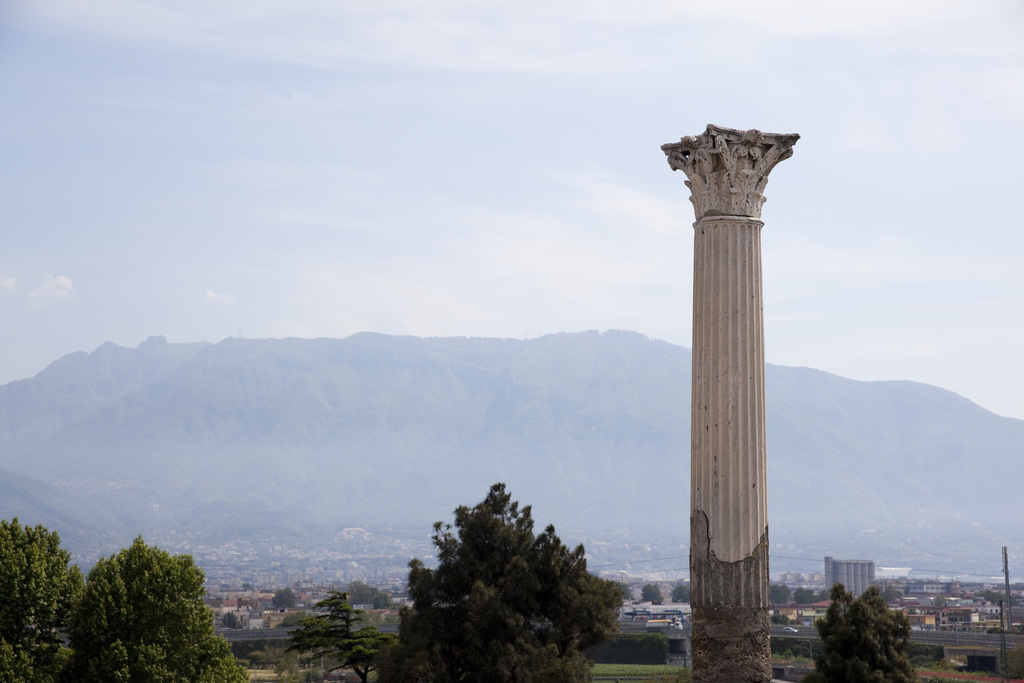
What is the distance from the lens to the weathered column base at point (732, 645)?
11211 millimetres

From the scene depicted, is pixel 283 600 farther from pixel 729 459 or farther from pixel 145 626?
pixel 729 459

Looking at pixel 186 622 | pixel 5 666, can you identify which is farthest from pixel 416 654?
pixel 5 666

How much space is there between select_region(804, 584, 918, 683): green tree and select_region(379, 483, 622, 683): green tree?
4.01 metres

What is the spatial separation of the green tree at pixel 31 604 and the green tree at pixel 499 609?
257 inches

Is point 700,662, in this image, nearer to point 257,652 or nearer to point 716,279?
point 716,279

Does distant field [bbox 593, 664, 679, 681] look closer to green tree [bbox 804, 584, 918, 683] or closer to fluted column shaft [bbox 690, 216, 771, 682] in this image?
green tree [bbox 804, 584, 918, 683]

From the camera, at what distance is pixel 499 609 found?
20562 millimetres

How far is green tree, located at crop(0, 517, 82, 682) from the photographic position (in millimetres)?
21725

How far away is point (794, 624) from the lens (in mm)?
107812

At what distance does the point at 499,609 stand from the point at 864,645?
20.6 ft

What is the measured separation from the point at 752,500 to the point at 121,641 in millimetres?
15111

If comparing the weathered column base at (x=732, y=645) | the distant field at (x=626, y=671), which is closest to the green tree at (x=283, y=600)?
the distant field at (x=626, y=671)

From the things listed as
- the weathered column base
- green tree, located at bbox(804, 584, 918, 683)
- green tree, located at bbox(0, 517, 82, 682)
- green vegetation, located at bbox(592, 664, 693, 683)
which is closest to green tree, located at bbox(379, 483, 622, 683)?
green tree, located at bbox(804, 584, 918, 683)

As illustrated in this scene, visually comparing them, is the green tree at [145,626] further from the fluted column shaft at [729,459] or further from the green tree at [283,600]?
the green tree at [283,600]
